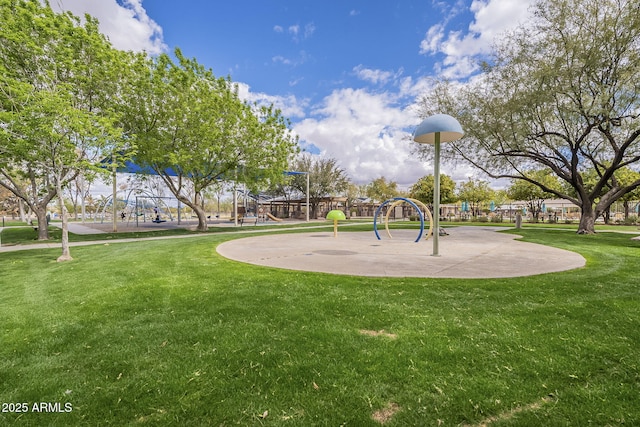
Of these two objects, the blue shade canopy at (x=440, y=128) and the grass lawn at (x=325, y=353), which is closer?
the grass lawn at (x=325, y=353)

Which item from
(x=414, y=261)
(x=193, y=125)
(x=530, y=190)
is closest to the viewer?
(x=414, y=261)

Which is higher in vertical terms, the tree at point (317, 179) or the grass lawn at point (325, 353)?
the tree at point (317, 179)

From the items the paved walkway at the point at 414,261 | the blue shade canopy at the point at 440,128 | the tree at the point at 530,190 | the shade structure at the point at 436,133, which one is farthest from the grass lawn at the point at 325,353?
the tree at the point at 530,190

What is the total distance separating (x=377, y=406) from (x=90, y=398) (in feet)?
7.58

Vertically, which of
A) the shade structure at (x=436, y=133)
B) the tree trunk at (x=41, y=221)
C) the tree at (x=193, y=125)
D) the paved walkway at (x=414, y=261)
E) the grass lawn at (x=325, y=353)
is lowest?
the grass lawn at (x=325, y=353)

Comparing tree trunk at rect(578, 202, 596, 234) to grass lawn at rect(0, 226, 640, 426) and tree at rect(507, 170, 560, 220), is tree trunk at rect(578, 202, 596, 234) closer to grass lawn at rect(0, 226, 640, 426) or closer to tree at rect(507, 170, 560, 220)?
grass lawn at rect(0, 226, 640, 426)

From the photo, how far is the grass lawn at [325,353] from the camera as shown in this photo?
230 centimetres

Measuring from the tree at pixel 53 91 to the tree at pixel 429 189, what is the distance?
34.2m

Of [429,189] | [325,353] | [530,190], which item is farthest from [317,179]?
[325,353]

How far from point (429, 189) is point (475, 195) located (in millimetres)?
9304

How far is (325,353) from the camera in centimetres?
311

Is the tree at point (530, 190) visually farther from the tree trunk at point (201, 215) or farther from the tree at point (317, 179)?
the tree trunk at point (201, 215)

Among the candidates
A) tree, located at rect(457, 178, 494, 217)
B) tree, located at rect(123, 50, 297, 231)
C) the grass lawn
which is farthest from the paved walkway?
tree, located at rect(457, 178, 494, 217)

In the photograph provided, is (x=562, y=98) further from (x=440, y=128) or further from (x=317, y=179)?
(x=317, y=179)
